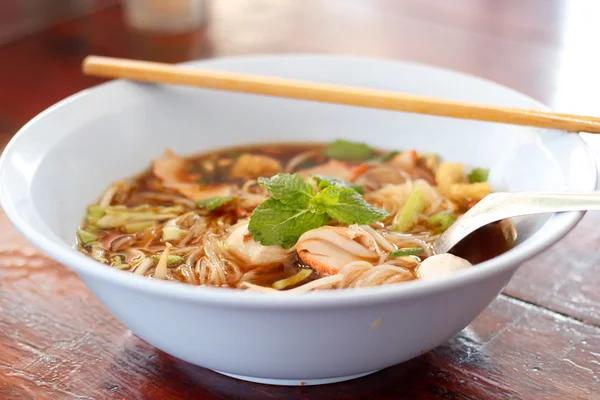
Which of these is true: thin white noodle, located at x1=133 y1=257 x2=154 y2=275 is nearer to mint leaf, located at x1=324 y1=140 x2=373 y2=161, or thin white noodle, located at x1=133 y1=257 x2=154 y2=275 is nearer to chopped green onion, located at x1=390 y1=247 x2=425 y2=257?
chopped green onion, located at x1=390 y1=247 x2=425 y2=257

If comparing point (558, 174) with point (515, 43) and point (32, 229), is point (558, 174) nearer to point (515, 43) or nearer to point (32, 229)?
point (32, 229)

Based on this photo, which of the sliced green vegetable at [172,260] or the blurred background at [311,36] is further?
the blurred background at [311,36]

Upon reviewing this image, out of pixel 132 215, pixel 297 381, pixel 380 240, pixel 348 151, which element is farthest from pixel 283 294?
pixel 348 151

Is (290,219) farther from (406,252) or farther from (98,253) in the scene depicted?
(98,253)

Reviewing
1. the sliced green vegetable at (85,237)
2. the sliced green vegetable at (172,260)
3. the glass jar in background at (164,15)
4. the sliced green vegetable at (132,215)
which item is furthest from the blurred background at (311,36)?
the sliced green vegetable at (172,260)

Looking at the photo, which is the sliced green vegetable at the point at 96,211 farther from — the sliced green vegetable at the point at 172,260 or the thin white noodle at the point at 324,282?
the thin white noodle at the point at 324,282

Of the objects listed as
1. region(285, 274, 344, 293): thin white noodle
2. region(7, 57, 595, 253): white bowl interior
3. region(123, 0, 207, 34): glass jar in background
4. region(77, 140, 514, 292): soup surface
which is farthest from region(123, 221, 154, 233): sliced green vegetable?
region(123, 0, 207, 34): glass jar in background

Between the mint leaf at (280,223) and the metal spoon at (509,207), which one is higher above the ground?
the metal spoon at (509,207)

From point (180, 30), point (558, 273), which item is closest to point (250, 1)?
point (180, 30)
